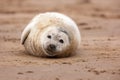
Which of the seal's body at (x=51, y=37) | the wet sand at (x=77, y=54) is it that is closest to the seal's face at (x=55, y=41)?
the seal's body at (x=51, y=37)

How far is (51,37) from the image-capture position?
768 centimetres

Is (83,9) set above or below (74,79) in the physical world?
above

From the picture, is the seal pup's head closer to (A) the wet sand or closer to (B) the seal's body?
(B) the seal's body

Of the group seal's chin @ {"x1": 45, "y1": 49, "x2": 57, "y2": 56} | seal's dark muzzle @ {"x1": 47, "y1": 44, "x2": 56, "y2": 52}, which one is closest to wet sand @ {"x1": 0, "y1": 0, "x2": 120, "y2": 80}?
seal's chin @ {"x1": 45, "y1": 49, "x2": 57, "y2": 56}

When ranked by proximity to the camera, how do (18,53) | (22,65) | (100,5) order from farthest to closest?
(100,5) < (18,53) < (22,65)

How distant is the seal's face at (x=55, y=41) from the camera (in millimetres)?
7590

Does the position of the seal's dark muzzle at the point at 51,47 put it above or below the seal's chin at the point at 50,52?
above

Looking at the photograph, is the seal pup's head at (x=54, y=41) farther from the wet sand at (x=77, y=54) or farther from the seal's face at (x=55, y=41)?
the wet sand at (x=77, y=54)

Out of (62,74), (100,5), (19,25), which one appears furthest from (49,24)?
(100,5)

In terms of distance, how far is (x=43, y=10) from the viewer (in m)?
18.0

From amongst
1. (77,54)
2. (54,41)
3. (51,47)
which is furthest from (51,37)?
(77,54)

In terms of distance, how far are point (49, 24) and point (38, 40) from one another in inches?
14.3

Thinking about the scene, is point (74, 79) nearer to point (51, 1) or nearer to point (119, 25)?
point (119, 25)

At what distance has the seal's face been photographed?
759 centimetres
